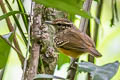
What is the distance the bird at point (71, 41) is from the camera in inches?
45.8

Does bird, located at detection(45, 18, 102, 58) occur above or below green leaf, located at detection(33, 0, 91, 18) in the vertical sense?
below

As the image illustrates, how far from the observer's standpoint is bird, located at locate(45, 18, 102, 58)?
3.82 feet

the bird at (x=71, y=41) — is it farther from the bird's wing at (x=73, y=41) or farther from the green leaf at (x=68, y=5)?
the green leaf at (x=68, y=5)

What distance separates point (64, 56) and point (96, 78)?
2.26 feet

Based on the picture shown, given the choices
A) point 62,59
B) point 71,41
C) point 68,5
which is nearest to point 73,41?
point 71,41

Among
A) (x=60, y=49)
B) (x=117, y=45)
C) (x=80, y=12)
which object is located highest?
(x=80, y=12)

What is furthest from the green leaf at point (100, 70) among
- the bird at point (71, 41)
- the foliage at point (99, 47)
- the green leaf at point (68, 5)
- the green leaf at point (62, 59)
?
the green leaf at point (62, 59)

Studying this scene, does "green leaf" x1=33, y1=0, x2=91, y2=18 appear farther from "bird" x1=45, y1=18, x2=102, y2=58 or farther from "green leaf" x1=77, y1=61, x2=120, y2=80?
"bird" x1=45, y1=18, x2=102, y2=58

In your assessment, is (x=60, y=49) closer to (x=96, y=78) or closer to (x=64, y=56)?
(x=64, y=56)

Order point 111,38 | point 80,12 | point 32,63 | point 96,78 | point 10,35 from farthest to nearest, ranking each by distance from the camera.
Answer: point 111,38 < point 10,35 < point 32,63 < point 80,12 < point 96,78

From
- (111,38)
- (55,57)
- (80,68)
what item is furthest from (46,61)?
(111,38)

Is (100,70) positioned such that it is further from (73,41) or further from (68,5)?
(73,41)

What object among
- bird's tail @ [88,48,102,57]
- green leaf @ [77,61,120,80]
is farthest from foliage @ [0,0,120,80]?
bird's tail @ [88,48,102,57]

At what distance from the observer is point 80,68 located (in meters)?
0.65
